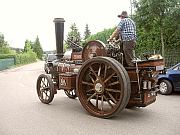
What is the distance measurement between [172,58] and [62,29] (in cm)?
997

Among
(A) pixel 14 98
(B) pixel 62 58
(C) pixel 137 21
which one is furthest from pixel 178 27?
(A) pixel 14 98

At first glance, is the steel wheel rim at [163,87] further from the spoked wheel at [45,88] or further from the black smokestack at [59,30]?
the spoked wheel at [45,88]

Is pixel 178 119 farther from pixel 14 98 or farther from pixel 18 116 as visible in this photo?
pixel 14 98

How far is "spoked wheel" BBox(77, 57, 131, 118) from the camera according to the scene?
749cm

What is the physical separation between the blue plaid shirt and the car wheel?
4.38 m

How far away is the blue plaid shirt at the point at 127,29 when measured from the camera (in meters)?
8.12

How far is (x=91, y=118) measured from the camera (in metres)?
7.85

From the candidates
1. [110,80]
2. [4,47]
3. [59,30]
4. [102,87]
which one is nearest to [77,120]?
[102,87]

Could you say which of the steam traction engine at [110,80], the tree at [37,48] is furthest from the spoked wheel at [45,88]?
the tree at [37,48]

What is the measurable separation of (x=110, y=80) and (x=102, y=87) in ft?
0.89

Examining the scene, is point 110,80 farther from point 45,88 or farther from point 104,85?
point 45,88

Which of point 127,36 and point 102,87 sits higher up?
point 127,36

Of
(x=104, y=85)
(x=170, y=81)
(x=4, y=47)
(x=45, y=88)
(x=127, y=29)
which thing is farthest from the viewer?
(x=4, y=47)

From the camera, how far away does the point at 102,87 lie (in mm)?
8039
